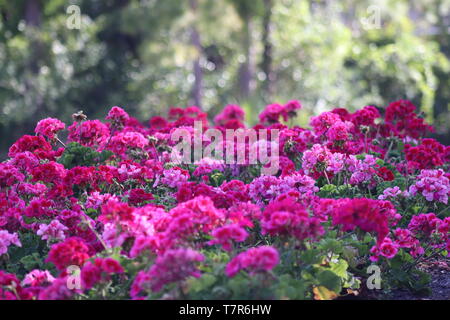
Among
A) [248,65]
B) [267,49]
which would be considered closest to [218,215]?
[248,65]

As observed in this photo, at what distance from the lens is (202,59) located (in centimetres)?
1454

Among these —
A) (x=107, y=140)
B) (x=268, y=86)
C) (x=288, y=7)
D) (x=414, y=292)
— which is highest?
(x=288, y=7)

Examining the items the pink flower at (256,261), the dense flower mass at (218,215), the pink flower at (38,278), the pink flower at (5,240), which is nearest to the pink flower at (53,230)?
the dense flower mass at (218,215)

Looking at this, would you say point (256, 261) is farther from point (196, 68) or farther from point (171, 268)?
point (196, 68)

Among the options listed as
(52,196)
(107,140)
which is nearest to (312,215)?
(52,196)

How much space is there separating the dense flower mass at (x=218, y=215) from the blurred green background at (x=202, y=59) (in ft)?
20.4

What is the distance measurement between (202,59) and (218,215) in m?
11.9

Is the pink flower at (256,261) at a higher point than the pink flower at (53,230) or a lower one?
lower

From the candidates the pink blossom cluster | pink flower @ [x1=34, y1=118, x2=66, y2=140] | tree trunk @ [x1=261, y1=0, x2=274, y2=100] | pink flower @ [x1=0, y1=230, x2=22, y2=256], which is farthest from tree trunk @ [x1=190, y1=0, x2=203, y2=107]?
pink flower @ [x1=0, y1=230, x2=22, y2=256]

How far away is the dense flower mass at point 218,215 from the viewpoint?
279cm

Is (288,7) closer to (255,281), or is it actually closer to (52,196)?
(52,196)

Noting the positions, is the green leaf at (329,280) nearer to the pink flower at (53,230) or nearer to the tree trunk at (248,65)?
the pink flower at (53,230)

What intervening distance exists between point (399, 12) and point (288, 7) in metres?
5.78
